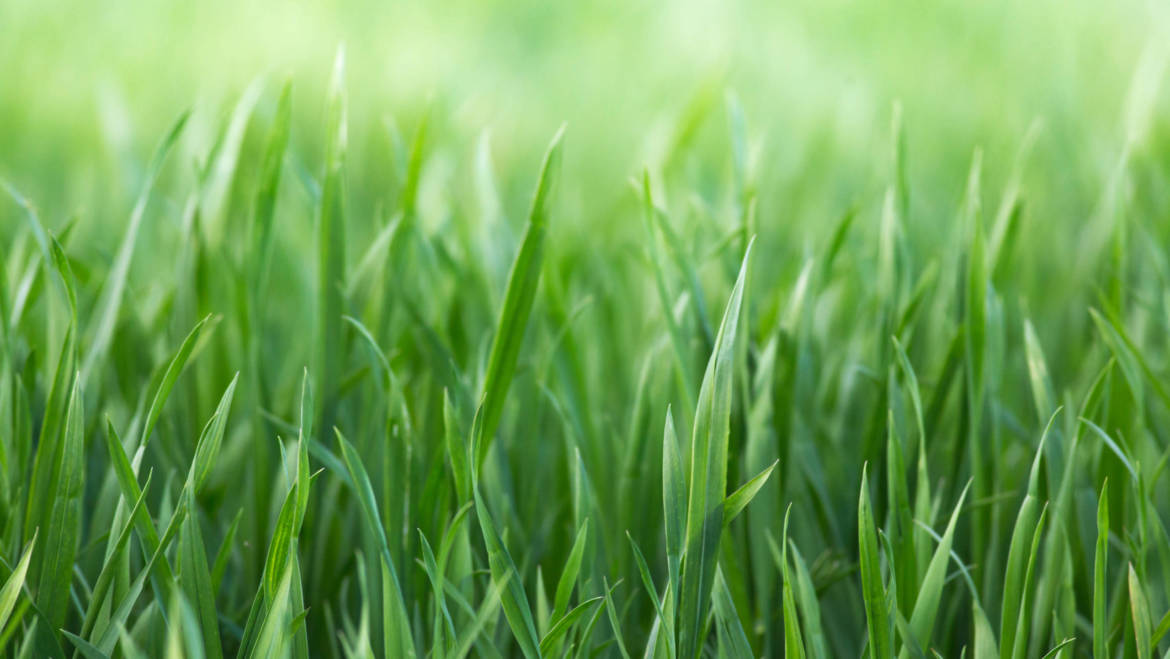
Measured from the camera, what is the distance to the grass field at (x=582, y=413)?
2.21ft

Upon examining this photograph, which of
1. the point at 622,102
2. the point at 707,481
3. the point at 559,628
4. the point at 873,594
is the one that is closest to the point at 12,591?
the point at 559,628

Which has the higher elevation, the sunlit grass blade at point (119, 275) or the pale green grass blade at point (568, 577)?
the sunlit grass blade at point (119, 275)

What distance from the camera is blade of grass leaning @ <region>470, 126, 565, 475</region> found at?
0.77 meters

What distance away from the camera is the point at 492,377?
78 centimetres

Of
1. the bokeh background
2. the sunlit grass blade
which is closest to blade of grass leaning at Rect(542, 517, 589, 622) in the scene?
the sunlit grass blade

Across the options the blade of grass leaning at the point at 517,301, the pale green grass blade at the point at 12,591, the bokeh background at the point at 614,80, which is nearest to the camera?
the pale green grass blade at the point at 12,591

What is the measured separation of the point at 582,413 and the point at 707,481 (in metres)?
0.27

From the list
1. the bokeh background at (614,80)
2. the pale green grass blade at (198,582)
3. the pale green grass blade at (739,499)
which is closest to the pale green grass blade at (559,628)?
the pale green grass blade at (739,499)

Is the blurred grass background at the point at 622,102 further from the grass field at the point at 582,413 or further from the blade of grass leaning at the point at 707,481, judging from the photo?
the blade of grass leaning at the point at 707,481

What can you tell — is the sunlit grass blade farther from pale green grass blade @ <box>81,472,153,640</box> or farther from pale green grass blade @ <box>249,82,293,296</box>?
pale green grass blade @ <box>81,472,153,640</box>

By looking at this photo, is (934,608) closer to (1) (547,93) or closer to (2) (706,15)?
(1) (547,93)

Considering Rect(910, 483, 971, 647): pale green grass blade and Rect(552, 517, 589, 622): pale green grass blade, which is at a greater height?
Rect(552, 517, 589, 622): pale green grass blade

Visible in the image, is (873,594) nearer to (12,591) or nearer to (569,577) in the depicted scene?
(569,577)

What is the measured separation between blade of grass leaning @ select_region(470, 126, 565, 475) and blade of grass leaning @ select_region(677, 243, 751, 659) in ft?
0.60
